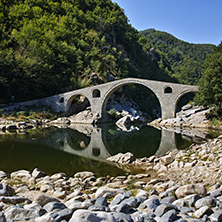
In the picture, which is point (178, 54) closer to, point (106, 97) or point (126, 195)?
point (106, 97)

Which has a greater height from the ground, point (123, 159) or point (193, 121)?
point (193, 121)

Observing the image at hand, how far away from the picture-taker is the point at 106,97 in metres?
30.5

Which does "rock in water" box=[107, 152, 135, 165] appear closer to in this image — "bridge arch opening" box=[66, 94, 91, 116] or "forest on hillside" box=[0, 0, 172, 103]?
"forest on hillside" box=[0, 0, 172, 103]

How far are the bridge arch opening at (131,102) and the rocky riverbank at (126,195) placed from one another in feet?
75.1

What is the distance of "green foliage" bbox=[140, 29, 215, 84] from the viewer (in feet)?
246

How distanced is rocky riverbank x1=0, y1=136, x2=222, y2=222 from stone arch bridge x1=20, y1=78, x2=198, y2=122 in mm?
18530

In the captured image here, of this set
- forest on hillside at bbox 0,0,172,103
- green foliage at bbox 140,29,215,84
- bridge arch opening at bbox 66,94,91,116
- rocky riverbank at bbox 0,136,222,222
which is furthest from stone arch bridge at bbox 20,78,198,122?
green foliage at bbox 140,29,215,84

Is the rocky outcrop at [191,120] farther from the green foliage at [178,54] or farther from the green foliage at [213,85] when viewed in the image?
the green foliage at [178,54]

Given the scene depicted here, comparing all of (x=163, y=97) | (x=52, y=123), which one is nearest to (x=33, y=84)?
(x=52, y=123)

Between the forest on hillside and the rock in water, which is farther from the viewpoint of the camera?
the forest on hillside

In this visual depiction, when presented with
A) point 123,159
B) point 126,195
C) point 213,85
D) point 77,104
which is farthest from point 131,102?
point 126,195

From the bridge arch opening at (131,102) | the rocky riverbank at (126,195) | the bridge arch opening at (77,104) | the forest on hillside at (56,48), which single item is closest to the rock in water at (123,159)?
the rocky riverbank at (126,195)

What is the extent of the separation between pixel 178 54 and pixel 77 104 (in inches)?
3014

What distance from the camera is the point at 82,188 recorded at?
6.00 m
